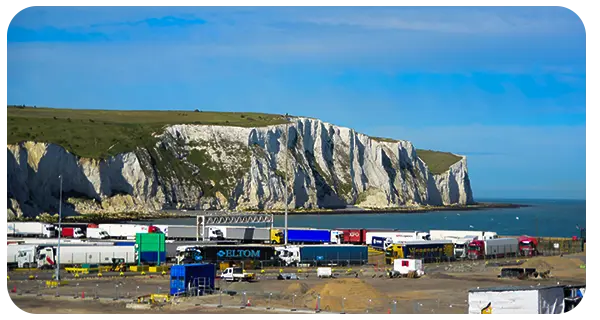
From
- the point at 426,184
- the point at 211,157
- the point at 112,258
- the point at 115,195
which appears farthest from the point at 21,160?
the point at 426,184

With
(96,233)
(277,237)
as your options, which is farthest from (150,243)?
(96,233)

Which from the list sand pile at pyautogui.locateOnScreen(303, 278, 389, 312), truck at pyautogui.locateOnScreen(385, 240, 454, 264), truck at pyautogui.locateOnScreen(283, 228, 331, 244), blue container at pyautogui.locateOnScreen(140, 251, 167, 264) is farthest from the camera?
truck at pyautogui.locateOnScreen(283, 228, 331, 244)

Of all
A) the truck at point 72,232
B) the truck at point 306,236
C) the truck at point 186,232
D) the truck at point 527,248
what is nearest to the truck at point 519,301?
the truck at point 527,248

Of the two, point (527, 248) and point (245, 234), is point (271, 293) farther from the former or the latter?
point (527, 248)

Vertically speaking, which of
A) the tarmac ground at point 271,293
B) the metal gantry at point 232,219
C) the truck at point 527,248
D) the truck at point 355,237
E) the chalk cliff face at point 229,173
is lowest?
the tarmac ground at point 271,293

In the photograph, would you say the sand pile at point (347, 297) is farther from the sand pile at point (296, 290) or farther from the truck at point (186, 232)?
the truck at point (186, 232)

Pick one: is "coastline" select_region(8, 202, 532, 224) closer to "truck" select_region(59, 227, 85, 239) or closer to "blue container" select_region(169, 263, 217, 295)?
"truck" select_region(59, 227, 85, 239)

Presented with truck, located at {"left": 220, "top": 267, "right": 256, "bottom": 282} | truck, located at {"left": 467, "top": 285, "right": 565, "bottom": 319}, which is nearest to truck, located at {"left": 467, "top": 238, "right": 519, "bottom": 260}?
truck, located at {"left": 220, "top": 267, "right": 256, "bottom": 282}
